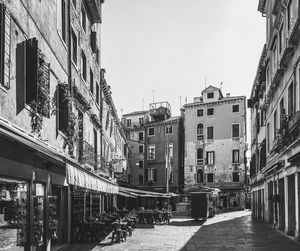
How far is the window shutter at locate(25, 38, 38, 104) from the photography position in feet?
32.3

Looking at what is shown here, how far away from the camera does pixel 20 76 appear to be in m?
9.51

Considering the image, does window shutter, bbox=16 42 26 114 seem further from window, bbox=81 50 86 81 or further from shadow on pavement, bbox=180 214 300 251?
window, bbox=81 50 86 81

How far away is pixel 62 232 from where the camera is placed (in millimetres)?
15109

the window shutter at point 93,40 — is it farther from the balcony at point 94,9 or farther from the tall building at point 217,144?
the tall building at point 217,144

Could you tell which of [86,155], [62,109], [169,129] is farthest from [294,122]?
[169,129]

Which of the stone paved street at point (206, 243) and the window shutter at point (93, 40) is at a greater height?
the window shutter at point (93, 40)

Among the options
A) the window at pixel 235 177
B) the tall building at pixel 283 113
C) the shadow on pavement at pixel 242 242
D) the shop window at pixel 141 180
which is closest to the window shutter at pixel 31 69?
the shadow on pavement at pixel 242 242

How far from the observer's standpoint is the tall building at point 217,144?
53.4 meters

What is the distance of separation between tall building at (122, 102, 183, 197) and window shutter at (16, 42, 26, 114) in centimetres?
4706

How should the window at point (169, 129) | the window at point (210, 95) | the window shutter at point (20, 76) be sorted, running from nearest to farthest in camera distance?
1. the window shutter at point (20, 76)
2. the window at point (210, 95)
3. the window at point (169, 129)

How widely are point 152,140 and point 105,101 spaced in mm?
31982

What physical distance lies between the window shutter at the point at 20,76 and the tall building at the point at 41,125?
2 cm

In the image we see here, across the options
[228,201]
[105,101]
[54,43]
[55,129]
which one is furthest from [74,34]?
[228,201]

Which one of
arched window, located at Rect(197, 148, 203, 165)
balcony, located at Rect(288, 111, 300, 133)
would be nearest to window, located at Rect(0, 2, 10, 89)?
balcony, located at Rect(288, 111, 300, 133)
